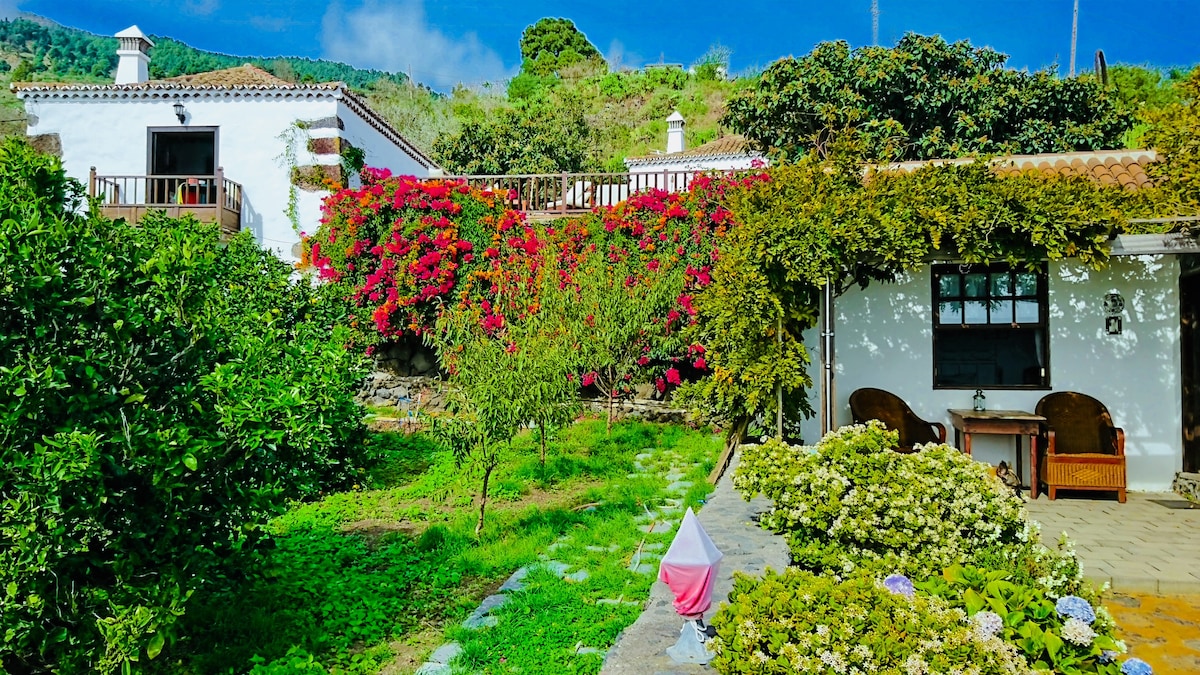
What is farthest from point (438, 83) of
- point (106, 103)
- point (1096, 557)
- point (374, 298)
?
point (1096, 557)

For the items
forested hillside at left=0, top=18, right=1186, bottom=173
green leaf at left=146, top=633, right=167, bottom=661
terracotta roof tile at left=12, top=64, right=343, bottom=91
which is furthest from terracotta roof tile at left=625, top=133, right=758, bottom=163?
green leaf at left=146, top=633, right=167, bottom=661

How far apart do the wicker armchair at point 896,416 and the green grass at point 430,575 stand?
1759 millimetres

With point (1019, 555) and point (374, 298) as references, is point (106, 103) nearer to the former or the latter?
point (374, 298)

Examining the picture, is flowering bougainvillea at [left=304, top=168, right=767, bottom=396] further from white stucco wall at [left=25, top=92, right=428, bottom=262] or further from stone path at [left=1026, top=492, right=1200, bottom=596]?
stone path at [left=1026, top=492, right=1200, bottom=596]

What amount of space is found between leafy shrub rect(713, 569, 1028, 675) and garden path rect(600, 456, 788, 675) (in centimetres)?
28

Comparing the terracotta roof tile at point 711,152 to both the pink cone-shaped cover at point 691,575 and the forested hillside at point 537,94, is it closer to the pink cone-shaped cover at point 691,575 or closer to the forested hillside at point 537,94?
the forested hillside at point 537,94

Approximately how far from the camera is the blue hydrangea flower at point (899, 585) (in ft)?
10.3

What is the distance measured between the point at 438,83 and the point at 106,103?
1071 inches

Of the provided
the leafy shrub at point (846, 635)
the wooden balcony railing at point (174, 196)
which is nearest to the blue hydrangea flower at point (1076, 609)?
the leafy shrub at point (846, 635)

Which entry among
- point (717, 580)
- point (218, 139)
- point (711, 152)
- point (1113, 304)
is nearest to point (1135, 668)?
point (717, 580)

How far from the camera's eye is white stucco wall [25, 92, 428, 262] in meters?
13.9

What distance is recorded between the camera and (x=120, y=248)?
3.30 metres

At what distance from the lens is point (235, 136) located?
14.1 meters

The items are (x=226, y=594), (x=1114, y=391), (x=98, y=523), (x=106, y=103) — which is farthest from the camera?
(x=106, y=103)
